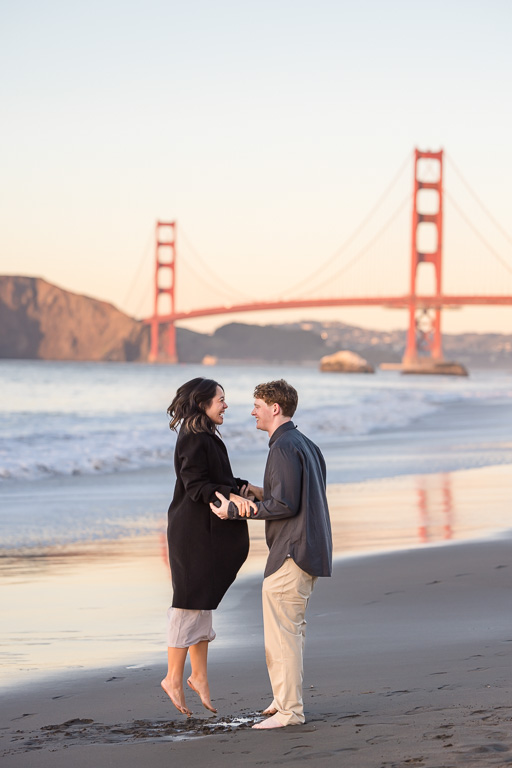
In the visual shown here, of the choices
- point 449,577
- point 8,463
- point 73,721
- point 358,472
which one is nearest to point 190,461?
point 73,721

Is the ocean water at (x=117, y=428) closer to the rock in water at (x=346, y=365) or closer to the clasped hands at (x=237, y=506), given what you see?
the clasped hands at (x=237, y=506)

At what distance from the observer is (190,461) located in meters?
2.79

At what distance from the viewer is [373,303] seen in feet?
164

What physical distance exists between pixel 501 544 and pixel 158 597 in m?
2.02

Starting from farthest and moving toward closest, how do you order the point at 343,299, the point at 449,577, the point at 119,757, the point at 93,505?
1. the point at 343,299
2. the point at 93,505
3. the point at 449,577
4. the point at 119,757

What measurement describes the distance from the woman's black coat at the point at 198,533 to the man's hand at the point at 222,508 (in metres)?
0.04

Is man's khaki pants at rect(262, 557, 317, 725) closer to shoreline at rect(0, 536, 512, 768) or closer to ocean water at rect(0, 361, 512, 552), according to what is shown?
shoreline at rect(0, 536, 512, 768)

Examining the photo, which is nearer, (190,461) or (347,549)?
(190,461)

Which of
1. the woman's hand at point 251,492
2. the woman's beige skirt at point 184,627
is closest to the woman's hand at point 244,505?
the woman's hand at point 251,492

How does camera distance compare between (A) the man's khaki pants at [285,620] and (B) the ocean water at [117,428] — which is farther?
(B) the ocean water at [117,428]

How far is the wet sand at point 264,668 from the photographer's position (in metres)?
2.34

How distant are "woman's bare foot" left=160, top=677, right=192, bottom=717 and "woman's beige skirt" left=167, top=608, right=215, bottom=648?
11cm

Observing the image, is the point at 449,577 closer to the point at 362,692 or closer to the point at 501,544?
the point at 501,544

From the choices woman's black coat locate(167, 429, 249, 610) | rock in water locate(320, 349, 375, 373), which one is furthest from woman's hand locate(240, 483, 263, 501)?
rock in water locate(320, 349, 375, 373)
